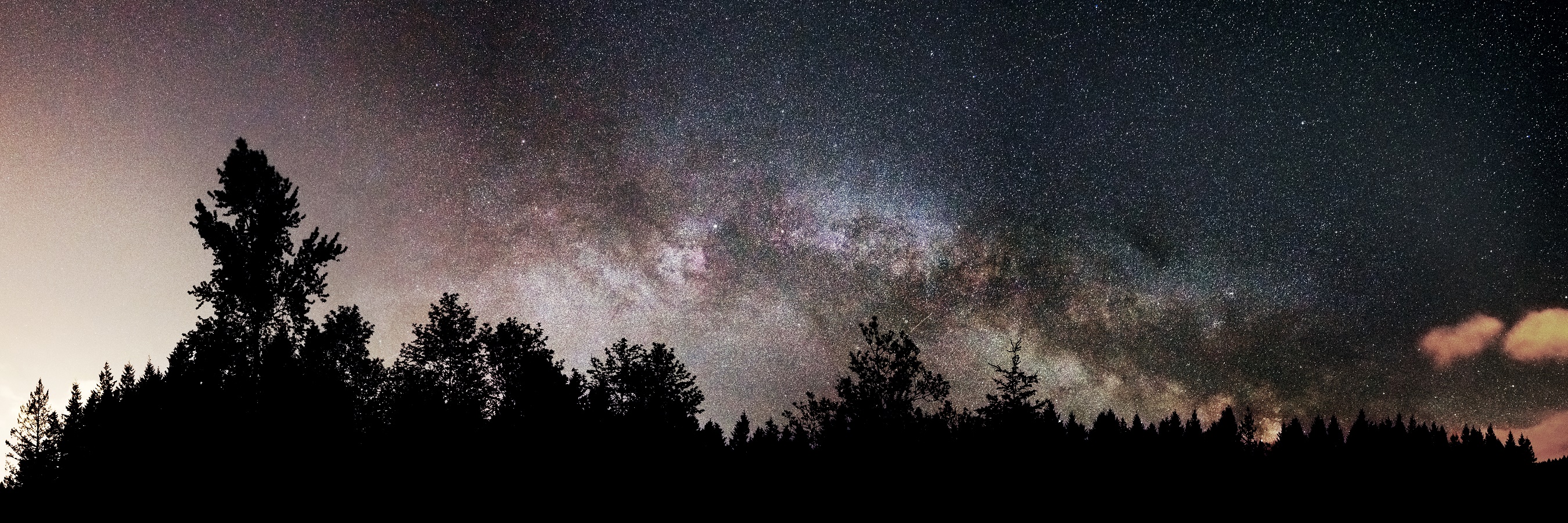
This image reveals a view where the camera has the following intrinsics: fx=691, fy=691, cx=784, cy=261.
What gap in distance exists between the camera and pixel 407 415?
98.1 feet

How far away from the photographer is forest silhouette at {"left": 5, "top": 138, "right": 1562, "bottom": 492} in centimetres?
2691

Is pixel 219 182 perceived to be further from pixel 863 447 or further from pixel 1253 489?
pixel 1253 489

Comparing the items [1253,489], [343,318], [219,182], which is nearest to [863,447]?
[343,318]

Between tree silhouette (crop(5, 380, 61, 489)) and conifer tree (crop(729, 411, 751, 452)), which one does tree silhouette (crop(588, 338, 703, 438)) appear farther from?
tree silhouette (crop(5, 380, 61, 489))

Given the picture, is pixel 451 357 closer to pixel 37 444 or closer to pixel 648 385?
pixel 648 385

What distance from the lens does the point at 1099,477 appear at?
56.1 m

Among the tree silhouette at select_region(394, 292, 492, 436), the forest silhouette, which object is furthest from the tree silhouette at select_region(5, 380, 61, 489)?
the tree silhouette at select_region(394, 292, 492, 436)

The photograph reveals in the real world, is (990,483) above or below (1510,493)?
above

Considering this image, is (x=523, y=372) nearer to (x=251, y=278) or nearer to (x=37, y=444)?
(x=251, y=278)

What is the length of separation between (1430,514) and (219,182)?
88.5 m

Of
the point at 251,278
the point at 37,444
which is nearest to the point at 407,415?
the point at 251,278

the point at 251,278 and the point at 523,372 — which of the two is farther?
the point at 523,372

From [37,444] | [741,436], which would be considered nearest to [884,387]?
[741,436]

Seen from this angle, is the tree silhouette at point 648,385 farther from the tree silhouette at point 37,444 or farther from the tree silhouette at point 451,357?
the tree silhouette at point 37,444
